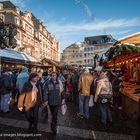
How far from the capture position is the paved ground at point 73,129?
6867mm

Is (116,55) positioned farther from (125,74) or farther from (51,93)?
(51,93)

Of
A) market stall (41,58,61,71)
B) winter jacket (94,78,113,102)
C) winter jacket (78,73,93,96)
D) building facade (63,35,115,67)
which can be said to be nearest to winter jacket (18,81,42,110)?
winter jacket (94,78,113,102)

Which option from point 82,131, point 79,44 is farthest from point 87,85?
point 79,44

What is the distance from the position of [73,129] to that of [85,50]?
115 m

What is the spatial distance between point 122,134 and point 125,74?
9.06 meters

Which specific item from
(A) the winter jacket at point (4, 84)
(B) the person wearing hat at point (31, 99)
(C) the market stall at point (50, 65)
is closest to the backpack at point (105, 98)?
(B) the person wearing hat at point (31, 99)

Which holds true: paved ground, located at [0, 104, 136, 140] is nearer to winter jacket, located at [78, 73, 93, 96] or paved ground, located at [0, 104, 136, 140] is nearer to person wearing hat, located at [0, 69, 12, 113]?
person wearing hat, located at [0, 69, 12, 113]

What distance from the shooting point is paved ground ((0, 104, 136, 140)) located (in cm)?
687

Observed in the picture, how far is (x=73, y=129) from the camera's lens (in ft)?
25.5

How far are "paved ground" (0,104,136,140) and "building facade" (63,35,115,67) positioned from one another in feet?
341

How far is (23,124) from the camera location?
827cm

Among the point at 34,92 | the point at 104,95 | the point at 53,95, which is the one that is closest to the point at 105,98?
the point at 104,95

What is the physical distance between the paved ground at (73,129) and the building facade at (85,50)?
103996mm

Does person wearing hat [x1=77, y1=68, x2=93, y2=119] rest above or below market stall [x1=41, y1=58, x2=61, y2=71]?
below
